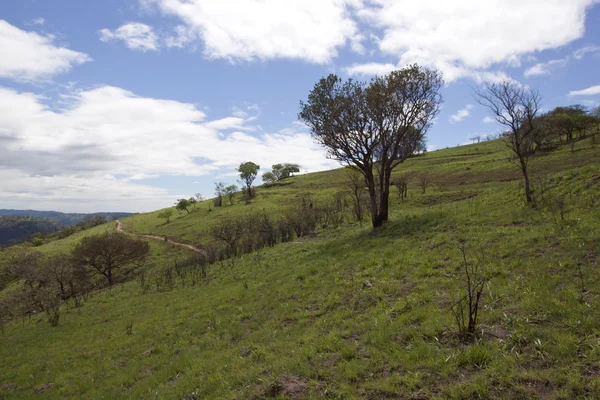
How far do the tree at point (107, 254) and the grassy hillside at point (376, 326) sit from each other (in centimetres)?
2624

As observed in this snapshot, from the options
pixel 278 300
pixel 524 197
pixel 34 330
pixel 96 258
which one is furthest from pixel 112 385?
pixel 96 258

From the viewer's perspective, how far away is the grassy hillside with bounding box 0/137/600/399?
611cm

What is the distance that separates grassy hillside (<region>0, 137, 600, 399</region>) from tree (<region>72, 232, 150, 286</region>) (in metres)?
26.2

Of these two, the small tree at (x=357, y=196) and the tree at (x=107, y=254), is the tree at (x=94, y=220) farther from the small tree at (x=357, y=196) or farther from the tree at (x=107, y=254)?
the small tree at (x=357, y=196)

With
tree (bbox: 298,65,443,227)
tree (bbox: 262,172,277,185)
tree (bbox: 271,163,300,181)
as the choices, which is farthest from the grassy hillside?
tree (bbox: 271,163,300,181)

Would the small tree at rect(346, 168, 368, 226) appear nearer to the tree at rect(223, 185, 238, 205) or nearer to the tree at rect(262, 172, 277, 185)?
the tree at rect(223, 185, 238, 205)

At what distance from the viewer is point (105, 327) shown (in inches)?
749

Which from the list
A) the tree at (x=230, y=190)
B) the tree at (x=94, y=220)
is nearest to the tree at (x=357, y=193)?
the tree at (x=230, y=190)

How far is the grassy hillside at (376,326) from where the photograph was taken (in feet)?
20.0

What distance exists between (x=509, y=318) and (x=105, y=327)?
67.5 feet

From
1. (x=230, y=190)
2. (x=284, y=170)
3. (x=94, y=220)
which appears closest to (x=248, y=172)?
(x=230, y=190)

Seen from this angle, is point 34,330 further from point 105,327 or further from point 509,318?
point 509,318

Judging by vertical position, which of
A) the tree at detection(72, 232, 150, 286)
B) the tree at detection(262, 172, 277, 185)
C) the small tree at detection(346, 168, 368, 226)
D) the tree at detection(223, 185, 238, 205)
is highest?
the tree at detection(262, 172, 277, 185)

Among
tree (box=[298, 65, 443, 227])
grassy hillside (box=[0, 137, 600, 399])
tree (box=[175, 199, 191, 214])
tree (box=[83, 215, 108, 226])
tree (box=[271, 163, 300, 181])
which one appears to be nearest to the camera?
grassy hillside (box=[0, 137, 600, 399])
